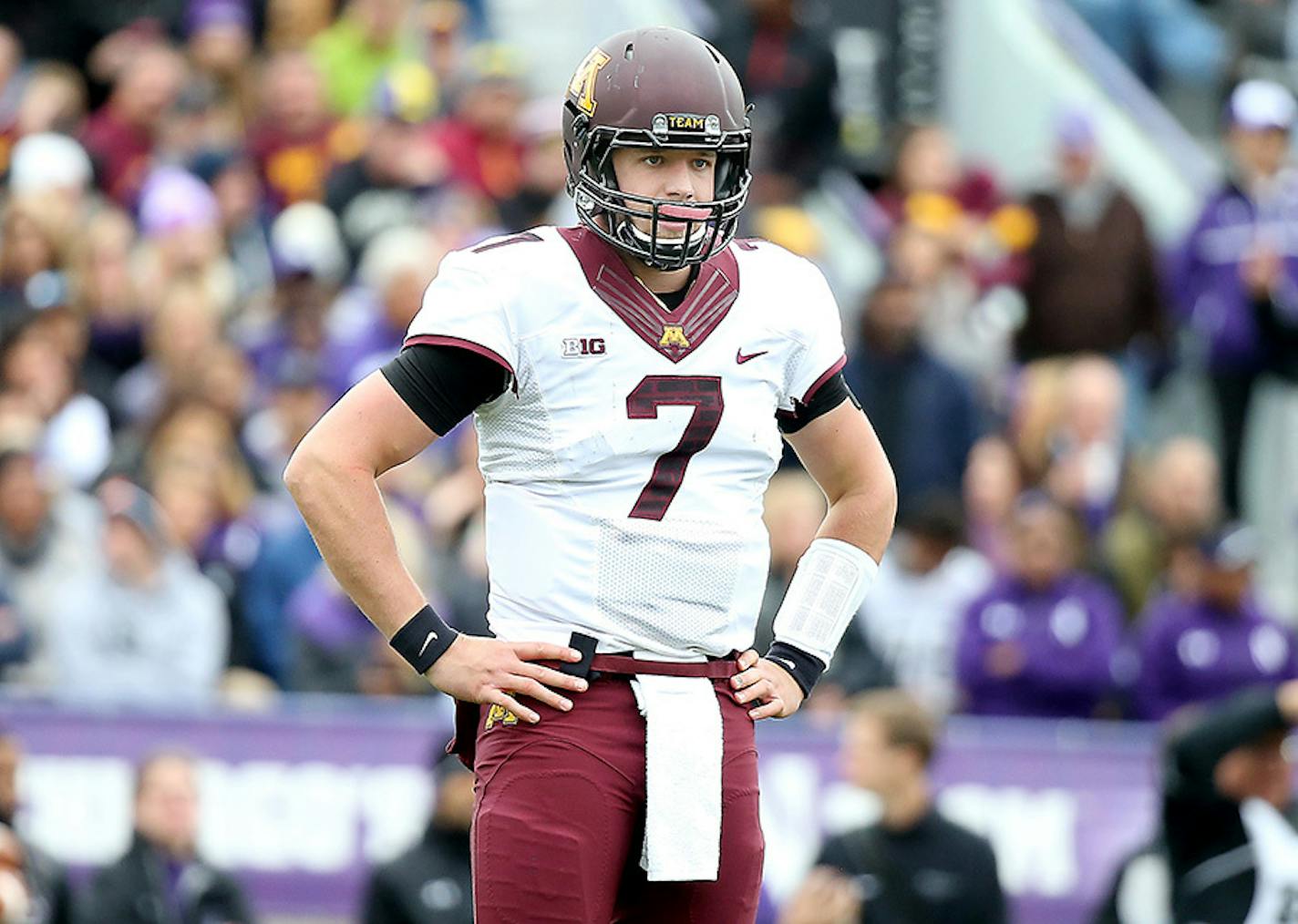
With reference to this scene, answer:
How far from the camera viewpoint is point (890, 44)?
1656 centimetres

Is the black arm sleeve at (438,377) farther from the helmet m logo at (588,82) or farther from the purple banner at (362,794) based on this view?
the purple banner at (362,794)

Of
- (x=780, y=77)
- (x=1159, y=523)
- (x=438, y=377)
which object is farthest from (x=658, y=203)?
(x=780, y=77)

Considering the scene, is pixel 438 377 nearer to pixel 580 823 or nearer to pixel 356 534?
pixel 356 534

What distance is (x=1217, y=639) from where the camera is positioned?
408 inches

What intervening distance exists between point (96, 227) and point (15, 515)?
225 centimetres

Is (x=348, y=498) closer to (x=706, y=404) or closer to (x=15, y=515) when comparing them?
(x=706, y=404)

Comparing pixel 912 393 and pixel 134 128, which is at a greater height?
pixel 134 128

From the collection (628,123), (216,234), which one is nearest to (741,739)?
(628,123)

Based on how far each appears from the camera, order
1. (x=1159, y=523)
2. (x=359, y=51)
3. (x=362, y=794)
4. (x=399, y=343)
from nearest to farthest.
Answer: (x=362, y=794) < (x=1159, y=523) < (x=399, y=343) < (x=359, y=51)

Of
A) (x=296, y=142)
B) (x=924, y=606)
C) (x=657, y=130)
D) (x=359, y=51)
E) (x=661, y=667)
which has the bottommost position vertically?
(x=924, y=606)

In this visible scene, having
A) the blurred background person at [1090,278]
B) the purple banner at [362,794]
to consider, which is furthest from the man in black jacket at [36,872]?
the blurred background person at [1090,278]

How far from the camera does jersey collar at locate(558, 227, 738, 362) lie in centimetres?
468

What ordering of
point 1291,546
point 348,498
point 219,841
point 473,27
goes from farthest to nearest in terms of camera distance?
point 473,27 < point 1291,546 < point 219,841 < point 348,498

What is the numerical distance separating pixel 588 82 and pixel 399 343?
7020mm
